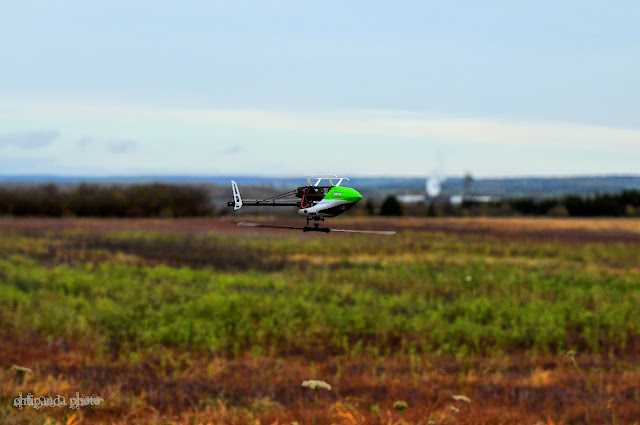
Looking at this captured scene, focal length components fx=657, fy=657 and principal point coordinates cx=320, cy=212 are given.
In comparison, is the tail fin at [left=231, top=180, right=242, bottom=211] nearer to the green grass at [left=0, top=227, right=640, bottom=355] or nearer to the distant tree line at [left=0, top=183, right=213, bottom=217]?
the distant tree line at [left=0, top=183, right=213, bottom=217]

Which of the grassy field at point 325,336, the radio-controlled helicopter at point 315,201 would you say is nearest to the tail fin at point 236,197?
the radio-controlled helicopter at point 315,201

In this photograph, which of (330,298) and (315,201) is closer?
(315,201)

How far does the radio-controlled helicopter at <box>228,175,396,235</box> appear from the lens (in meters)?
1.81

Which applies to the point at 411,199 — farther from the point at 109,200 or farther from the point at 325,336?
the point at 325,336

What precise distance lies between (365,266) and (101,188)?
50397 millimetres

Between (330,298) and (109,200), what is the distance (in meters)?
36.7

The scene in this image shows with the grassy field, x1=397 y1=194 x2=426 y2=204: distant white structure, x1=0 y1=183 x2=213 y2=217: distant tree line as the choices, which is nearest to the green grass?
the grassy field

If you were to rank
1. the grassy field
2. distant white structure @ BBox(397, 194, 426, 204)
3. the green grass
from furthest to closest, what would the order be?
the green grass, the grassy field, distant white structure @ BBox(397, 194, 426, 204)

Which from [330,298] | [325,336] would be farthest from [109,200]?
[330,298]

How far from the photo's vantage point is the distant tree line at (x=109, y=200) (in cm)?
319

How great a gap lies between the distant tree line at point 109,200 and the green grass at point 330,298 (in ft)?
48.9

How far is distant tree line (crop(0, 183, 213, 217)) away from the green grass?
14892 millimetres

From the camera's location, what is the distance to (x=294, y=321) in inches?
1261

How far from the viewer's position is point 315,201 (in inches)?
79.3
